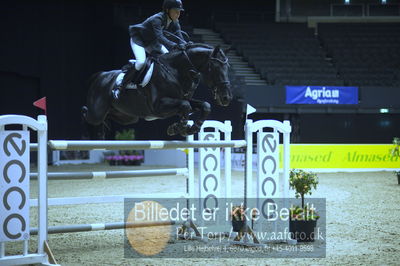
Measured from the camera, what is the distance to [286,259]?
432 centimetres

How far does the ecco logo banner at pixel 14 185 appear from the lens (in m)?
3.76

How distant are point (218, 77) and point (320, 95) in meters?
12.8

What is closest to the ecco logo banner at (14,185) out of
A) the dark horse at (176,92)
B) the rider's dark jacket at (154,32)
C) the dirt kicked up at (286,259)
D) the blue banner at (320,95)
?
the dirt kicked up at (286,259)

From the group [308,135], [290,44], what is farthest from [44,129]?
[290,44]

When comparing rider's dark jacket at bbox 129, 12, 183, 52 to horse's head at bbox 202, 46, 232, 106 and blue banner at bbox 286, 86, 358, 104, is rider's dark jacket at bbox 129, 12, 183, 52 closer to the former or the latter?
horse's head at bbox 202, 46, 232, 106

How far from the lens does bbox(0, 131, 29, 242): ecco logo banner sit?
12.3 ft

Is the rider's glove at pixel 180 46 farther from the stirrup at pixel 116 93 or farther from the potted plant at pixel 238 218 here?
the potted plant at pixel 238 218

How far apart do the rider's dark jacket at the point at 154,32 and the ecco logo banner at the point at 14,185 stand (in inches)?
69.2

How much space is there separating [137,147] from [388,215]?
3.88 m

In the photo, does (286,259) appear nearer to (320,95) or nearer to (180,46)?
(180,46)

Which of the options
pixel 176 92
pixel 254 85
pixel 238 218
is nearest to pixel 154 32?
pixel 176 92

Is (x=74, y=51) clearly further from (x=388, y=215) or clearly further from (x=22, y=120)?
(x=22, y=120)

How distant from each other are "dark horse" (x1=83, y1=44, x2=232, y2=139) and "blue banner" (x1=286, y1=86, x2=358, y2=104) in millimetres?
11903

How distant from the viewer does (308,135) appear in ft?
57.3
